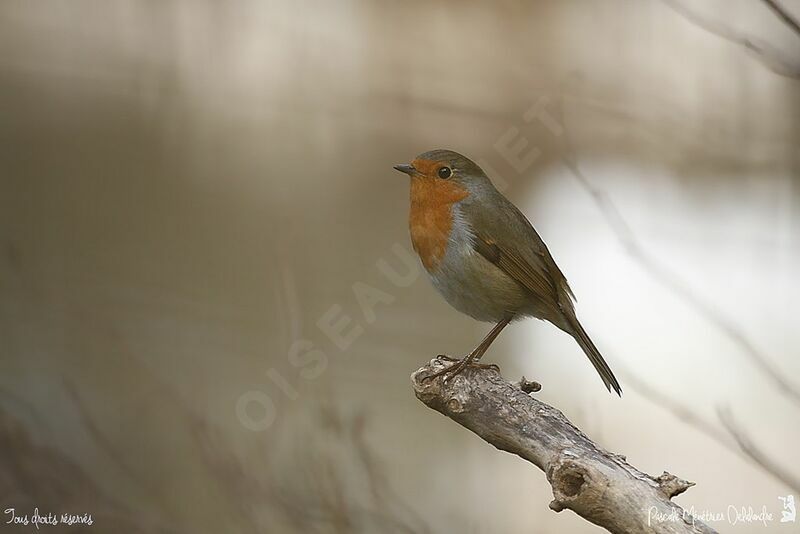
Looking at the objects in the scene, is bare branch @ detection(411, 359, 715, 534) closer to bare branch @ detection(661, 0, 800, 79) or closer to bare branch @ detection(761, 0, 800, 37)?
bare branch @ detection(661, 0, 800, 79)

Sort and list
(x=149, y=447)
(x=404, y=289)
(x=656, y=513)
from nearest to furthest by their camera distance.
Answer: (x=656, y=513)
(x=149, y=447)
(x=404, y=289)

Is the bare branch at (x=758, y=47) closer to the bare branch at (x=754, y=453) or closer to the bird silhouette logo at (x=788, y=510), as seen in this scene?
the bare branch at (x=754, y=453)

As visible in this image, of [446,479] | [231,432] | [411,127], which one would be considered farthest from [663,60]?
[231,432]

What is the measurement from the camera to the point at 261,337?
7.85 ft

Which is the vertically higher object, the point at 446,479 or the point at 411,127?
the point at 411,127

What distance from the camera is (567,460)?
5.44 ft

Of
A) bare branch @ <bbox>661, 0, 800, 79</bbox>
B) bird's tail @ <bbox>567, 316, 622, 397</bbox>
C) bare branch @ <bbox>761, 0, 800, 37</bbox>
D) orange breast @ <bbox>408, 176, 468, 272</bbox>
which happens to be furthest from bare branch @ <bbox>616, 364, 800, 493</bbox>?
bare branch @ <bbox>761, 0, 800, 37</bbox>

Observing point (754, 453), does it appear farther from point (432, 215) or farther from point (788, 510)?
point (432, 215)

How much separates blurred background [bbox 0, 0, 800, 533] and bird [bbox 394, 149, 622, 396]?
0.88ft

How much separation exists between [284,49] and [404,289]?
2.42 ft

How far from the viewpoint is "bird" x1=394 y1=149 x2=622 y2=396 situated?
2.08 meters

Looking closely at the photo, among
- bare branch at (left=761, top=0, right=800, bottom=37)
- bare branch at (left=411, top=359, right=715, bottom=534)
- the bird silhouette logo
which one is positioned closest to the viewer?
bare branch at (left=411, top=359, right=715, bottom=534)

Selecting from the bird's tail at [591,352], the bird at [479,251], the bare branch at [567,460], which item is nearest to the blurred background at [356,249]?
the bird's tail at [591,352]

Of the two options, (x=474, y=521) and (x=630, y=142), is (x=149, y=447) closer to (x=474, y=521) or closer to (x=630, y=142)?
(x=474, y=521)
